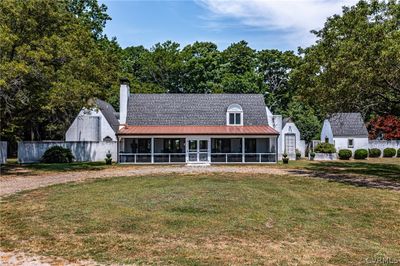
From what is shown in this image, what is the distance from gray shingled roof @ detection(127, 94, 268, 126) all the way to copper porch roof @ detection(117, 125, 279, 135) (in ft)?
2.87

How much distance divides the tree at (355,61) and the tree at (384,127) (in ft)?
85.0

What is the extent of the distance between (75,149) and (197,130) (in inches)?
433

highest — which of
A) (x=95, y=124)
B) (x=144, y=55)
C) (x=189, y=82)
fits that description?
(x=144, y=55)

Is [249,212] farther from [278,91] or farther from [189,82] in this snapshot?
[278,91]

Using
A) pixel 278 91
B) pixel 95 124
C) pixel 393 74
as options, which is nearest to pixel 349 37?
pixel 393 74

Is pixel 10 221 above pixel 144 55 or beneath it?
beneath

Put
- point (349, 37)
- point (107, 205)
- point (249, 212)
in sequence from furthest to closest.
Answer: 1. point (349, 37)
2. point (107, 205)
3. point (249, 212)

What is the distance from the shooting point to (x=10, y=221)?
9695mm

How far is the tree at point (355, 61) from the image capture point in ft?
55.7

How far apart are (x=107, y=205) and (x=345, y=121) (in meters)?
38.5

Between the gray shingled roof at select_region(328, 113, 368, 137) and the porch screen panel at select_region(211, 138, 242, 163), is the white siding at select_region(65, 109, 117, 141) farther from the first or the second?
the gray shingled roof at select_region(328, 113, 368, 137)

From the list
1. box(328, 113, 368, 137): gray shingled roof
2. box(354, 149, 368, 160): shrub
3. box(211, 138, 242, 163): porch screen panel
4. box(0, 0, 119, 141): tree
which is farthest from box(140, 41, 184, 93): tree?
box(0, 0, 119, 141): tree

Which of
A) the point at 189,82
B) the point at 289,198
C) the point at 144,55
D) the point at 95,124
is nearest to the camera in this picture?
the point at 289,198

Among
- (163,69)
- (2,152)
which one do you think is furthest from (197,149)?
(163,69)
